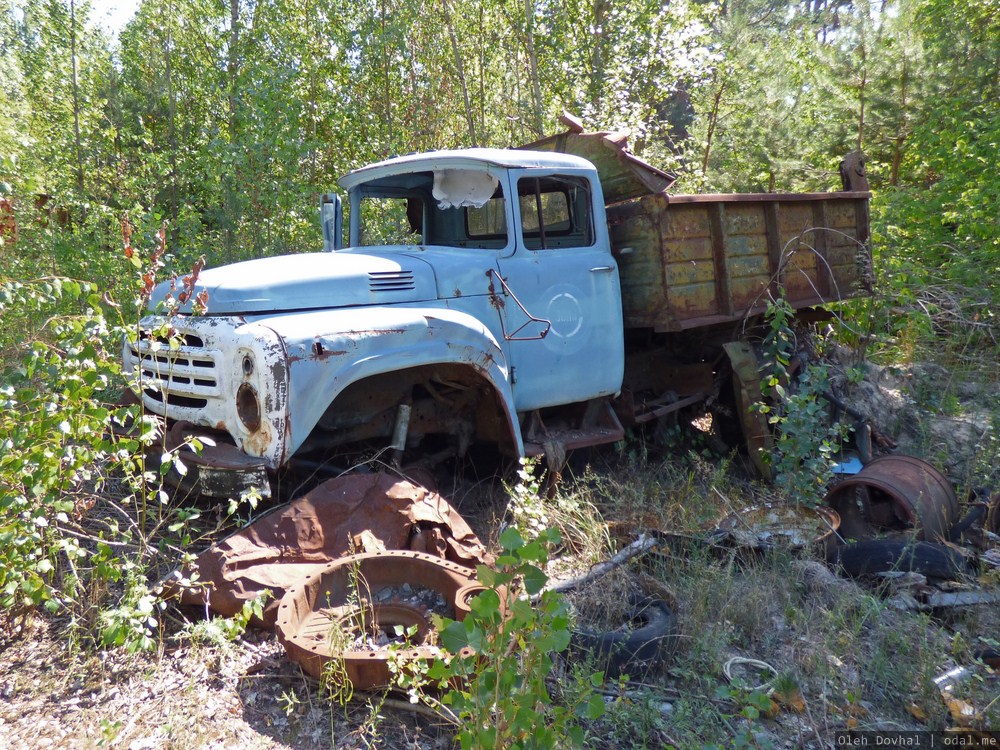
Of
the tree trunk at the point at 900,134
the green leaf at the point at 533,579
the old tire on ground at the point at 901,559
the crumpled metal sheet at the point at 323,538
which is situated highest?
the tree trunk at the point at 900,134

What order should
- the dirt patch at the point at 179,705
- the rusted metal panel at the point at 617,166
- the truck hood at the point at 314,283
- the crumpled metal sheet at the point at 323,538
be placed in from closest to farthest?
the dirt patch at the point at 179,705 → the crumpled metal sheet at the point at 323,538 → the truck hood at the point at 314,283 → the rusted metal panel at the point at 617,166

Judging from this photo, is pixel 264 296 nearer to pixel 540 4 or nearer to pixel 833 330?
pixel 833 330

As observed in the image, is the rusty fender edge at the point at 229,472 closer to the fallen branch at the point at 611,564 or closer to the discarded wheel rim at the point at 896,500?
the fallen branch at the point at 611,564

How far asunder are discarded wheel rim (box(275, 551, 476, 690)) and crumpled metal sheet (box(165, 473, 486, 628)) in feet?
0.39

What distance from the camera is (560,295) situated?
4770 mm

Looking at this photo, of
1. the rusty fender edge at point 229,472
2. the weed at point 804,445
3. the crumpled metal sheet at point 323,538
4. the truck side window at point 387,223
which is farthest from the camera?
the truck side window at point 387,223

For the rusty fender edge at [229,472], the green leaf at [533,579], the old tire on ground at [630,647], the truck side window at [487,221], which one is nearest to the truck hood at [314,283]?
the rusty fender edge at [229,472]

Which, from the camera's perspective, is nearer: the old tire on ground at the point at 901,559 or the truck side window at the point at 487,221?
the old tire on ground at the point at 901,559

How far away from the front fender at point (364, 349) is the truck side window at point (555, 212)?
1091 millimetres

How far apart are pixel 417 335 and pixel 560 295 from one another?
133 cm

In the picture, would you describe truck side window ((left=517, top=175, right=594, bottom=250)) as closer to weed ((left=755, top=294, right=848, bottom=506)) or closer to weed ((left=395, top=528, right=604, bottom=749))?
weed ((left=755, top=294, right=848, bottom=506))

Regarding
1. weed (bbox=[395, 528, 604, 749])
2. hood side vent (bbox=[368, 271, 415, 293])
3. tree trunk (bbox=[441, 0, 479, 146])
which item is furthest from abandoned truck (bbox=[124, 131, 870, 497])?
tree trunk (bbox=[441, 0, 479, 146])

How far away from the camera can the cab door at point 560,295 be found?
15.1 feet

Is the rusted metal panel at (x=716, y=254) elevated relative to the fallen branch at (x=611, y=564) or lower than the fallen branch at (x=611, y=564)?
elevated
